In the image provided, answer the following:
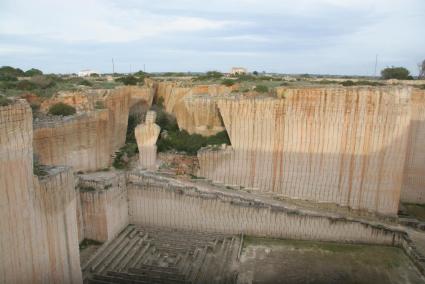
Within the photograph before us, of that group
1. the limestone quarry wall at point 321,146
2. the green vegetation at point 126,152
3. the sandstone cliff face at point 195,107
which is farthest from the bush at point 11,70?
the limestone quarry wall at point 321,146

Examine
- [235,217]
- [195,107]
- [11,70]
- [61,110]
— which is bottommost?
[235,217]

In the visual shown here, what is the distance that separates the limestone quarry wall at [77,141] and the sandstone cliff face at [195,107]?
414 centimetres

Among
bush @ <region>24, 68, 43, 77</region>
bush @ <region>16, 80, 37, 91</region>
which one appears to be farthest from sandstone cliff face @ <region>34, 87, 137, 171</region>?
bush @ <region>24, 68, 43, 77</region>

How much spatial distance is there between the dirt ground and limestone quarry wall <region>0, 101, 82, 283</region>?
16.8 ft

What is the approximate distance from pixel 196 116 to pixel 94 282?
382 inches

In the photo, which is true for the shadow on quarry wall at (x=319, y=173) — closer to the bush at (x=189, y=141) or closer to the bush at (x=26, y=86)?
the bush at (x=189, y=141)

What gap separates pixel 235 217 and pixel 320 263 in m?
3.16

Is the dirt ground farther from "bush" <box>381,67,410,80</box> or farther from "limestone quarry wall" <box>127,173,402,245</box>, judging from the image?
"bush" <box>381,67,410,80</box>

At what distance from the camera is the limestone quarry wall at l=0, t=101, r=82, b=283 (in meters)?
6.54

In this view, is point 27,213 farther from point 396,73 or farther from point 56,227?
point 396,73

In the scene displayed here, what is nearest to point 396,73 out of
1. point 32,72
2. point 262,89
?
point 262,89

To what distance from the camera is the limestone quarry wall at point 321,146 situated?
13.7 metres

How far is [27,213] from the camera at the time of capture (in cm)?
694

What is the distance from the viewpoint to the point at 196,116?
57.7ft
